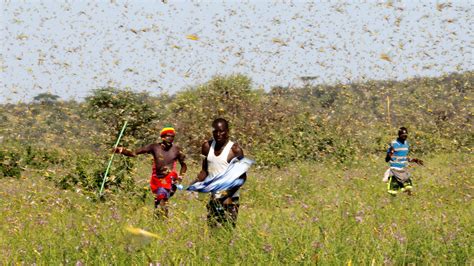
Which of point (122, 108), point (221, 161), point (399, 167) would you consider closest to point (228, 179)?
point (221, 161)

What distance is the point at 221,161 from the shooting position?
25.0 feet

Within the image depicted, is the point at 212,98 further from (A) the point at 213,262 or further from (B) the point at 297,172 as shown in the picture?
(A) the point at 213,262

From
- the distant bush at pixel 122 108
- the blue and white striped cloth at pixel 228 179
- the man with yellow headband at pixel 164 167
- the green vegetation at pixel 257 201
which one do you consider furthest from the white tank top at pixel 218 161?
the distant bush at pixel 122 108

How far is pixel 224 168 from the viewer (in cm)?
761

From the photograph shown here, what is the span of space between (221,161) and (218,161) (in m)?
0.04

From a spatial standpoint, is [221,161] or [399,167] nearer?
[221,161]

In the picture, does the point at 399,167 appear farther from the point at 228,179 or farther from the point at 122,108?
the point at 122,108

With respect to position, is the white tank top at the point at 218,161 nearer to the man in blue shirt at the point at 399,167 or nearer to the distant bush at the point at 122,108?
the man in blue shirt at the point at 399,167

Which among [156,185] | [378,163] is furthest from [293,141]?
[156,185]

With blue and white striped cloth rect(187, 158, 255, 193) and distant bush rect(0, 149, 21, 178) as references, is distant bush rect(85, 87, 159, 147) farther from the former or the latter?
blue and white striped cloth rect(187, 158, 255, 193)

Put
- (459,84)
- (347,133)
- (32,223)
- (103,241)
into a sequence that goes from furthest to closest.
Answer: (459,84) < (347,133) < (32,223) < (103,241)

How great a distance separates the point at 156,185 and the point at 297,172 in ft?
23.5

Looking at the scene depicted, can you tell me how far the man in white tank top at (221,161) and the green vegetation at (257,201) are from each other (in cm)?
26

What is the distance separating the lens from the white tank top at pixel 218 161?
7614 mm
